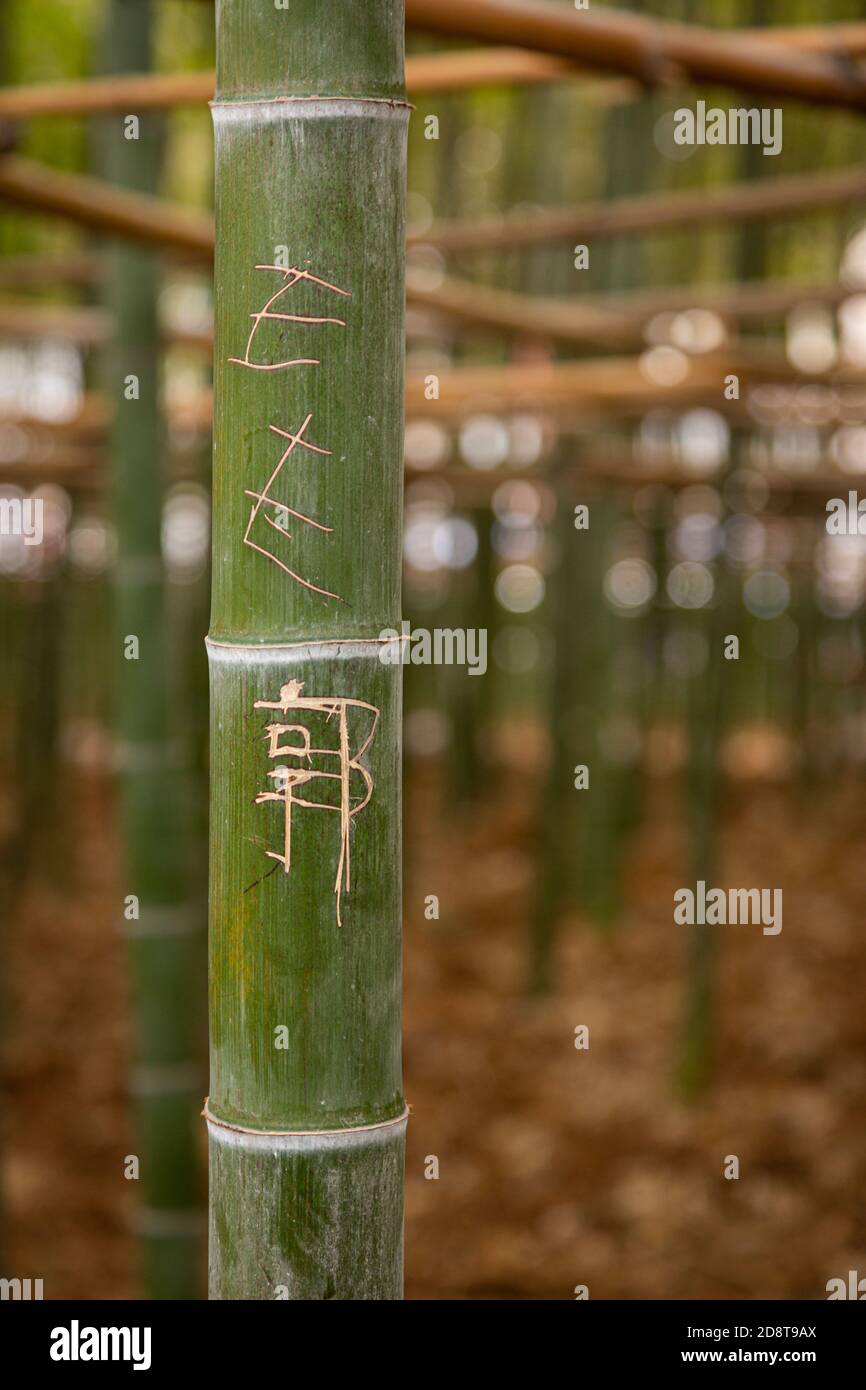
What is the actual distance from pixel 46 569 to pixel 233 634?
8.24m

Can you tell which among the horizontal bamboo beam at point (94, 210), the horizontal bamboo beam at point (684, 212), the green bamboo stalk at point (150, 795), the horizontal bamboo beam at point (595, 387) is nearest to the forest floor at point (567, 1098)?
the green bamboo stalk at point (150, 795)

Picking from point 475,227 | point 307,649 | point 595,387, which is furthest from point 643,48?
point 595,387

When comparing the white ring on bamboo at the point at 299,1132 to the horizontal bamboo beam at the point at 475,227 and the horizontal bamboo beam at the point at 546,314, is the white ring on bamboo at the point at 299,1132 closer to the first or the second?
the horizontal bamboo beam at the point at 475,227

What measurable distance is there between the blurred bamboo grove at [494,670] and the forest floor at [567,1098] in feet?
0.08

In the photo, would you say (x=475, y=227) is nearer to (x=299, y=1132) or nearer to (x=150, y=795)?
(x=150, y=795)

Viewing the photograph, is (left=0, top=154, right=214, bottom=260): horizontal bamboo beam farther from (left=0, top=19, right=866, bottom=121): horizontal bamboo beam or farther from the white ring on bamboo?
the white ring on bamboo

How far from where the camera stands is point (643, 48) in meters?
2.29

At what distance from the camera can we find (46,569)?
9.22 m

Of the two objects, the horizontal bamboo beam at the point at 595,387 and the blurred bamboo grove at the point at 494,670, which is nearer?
the blurred bamboo grove at the point at 494,670

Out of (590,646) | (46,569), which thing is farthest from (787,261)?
(46,569)

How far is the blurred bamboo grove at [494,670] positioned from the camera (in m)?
3.80

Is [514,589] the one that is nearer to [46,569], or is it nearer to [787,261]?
[787,261]

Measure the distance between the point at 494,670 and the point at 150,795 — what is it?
10.5 metres

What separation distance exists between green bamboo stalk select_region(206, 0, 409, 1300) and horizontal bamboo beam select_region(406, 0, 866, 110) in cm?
92
